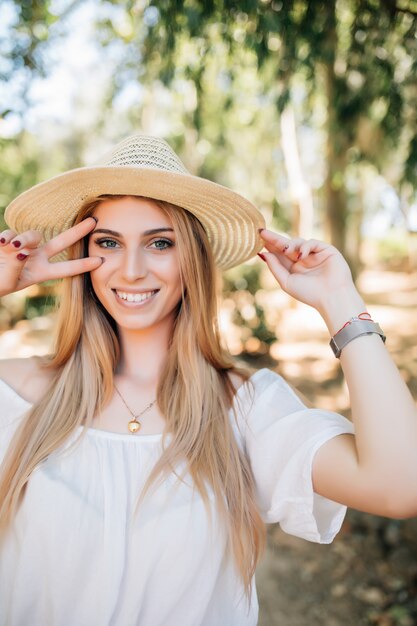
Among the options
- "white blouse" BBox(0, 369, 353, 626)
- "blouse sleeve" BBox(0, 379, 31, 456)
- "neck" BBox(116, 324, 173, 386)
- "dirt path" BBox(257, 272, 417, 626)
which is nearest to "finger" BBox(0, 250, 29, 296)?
"blouse sleeve" BBox(0, 379, 31, 456)

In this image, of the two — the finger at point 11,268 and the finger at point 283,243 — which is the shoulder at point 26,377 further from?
the finger at point 283,243

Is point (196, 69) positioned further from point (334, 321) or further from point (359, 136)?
point (334, 321)

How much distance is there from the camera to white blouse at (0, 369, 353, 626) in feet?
4.98

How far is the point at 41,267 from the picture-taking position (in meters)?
1.81

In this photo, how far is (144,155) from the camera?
170cm

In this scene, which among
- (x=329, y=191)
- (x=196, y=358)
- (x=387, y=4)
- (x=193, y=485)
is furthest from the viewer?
(x=329, y=191)

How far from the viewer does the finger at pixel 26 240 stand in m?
1.65

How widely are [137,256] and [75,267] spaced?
25 cm

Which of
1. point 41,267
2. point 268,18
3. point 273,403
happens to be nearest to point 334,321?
point 273,403

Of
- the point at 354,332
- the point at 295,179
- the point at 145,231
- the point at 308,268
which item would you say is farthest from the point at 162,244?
the point at 295,179

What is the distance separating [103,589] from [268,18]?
95.4 inches

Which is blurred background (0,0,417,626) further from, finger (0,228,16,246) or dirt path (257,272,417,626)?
finger (0,228,16,246)

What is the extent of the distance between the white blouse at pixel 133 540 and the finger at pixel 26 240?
0.70 m

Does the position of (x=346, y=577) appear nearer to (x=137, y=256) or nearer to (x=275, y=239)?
(x=275, y=239)
